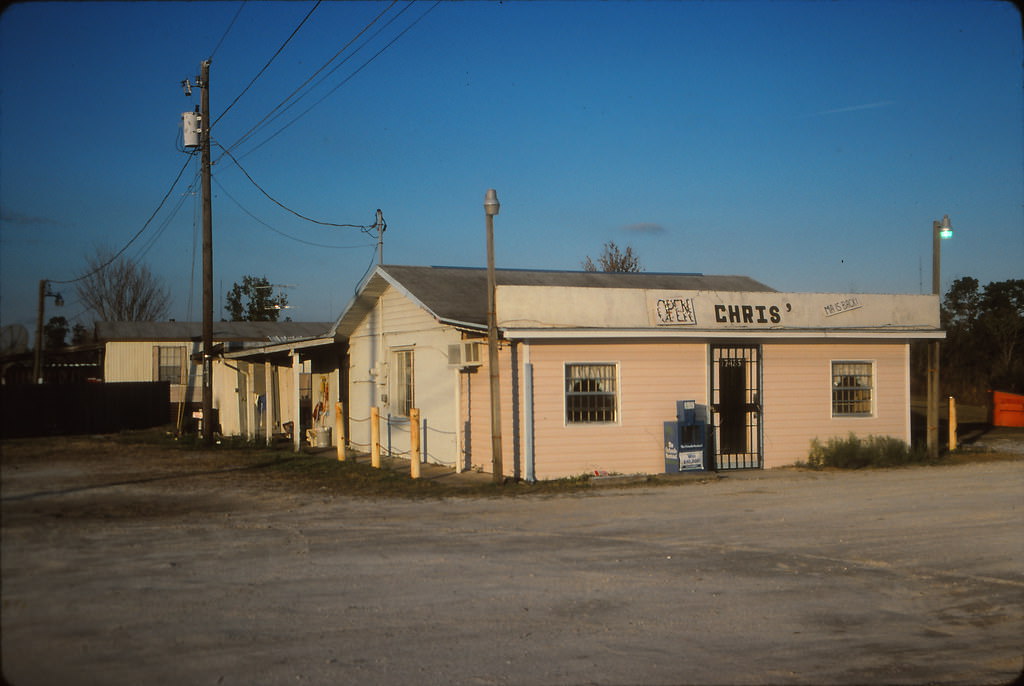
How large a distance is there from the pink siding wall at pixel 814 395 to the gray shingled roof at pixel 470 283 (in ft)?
9.77

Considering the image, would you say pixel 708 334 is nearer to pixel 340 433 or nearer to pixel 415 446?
pixel 415 446

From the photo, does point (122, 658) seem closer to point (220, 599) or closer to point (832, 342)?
point (220, 599)

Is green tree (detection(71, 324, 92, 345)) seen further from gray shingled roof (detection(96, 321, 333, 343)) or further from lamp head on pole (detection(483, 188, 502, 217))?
gray shingled roof (detection(96, 321, 333, 343))

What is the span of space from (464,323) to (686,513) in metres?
5.95

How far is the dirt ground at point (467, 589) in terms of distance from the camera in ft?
10.5

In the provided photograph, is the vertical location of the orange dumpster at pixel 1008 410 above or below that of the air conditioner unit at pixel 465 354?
below

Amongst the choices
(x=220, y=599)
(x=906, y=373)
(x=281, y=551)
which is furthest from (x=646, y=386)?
(x=220, y=599)

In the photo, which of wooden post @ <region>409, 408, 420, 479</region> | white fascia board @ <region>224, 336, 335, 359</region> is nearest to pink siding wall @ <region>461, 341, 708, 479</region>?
wooden post @ <region>409, 408, 420, 479</region>

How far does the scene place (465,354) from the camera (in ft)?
58.5

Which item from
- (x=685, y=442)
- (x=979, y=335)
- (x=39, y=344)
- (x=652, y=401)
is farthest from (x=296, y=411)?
(x=979, y=335)

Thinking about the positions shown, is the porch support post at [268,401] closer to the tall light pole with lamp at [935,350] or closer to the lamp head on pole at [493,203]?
the lamp head on pole at [493,203]

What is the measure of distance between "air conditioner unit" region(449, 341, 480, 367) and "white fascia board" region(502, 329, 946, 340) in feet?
4.70

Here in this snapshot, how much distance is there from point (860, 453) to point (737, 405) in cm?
289

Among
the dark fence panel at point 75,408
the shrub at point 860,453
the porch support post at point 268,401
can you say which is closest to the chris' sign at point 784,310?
the shrub at point 860,453
